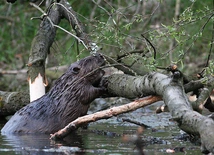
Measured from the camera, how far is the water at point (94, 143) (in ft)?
12.7

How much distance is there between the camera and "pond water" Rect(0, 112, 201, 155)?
386cm

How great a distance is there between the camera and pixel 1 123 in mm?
6457

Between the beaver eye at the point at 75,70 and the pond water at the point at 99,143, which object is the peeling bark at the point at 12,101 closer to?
the pond water at the point at 99,143

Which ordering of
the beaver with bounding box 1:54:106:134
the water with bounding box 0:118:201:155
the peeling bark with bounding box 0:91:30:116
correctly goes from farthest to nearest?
the peeling bark with bounding box 0:91:30:116 → the beaver with bounding box 1:54:106:134 → the water with bounding box 0:118:201:155

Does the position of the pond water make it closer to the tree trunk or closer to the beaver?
the beaver

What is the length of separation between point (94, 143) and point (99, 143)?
0.05 meters

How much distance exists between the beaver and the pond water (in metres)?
0.19

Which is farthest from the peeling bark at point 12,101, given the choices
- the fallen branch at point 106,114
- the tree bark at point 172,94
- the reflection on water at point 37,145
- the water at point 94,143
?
the fallen branch at point 106,114

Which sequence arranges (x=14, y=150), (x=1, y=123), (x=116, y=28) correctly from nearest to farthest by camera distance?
(x=14, y=150)
(x=116, y=28)
(x=1, y=123)

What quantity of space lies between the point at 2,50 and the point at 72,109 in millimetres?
4337

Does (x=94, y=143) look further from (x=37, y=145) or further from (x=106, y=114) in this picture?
(x=37, y=145)

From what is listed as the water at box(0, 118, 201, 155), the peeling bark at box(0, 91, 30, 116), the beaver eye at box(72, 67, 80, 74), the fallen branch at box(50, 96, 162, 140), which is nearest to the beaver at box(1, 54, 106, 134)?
the beaver eye at box(72, 67, 80, 74)

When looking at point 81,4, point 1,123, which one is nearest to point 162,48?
point 81,4

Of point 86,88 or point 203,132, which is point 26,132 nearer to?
point 86,88
